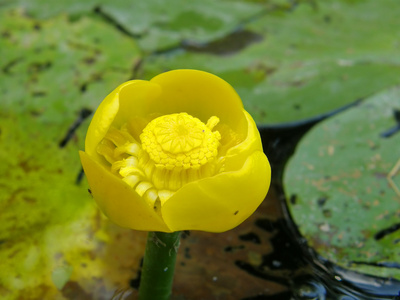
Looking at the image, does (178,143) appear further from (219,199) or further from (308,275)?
(308,275)

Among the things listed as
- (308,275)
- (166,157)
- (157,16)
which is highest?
(166,157)

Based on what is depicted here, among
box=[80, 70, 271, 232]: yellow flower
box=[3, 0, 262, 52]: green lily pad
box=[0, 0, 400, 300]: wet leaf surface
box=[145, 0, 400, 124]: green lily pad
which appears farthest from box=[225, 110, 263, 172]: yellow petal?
box=[3, 0, 262, 52]: green lily pad

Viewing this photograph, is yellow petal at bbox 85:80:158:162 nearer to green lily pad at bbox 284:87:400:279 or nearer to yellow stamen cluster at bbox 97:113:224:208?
yellow stamen cluster at bbox 97:113:224:208

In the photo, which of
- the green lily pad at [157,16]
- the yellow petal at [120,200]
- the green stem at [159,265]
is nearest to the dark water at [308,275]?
the green stem at [159,265]

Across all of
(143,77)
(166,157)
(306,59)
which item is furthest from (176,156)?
(306,59)

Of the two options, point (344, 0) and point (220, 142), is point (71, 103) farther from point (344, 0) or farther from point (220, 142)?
point (344, 0)

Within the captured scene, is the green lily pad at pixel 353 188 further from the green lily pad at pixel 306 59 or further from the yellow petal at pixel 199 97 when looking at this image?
the yellow petal at pixel 199 97

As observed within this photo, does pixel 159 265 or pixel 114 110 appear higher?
pixel 114 110

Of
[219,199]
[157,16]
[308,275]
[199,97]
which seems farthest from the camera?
[157,16]

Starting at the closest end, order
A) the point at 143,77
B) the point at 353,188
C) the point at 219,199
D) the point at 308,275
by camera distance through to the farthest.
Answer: the point at 219,199 → the point at 308,275 → the point at 353,188 → the point at 143,77
